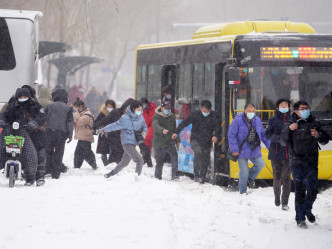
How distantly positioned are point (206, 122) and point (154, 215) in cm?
523

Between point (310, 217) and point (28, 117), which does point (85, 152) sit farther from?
point (310, 217)

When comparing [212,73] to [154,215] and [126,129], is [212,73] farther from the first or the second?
[154,215]

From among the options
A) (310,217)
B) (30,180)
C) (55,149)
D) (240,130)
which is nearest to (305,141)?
(310,217)

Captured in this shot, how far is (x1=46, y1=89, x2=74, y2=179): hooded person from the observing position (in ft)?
48.2

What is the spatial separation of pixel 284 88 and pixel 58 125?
12.5ft

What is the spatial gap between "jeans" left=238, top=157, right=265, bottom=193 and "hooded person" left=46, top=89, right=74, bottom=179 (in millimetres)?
2940

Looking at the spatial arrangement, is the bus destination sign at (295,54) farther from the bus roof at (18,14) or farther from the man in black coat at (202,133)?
the bus roof at (18,14)

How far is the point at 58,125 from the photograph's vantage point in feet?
48.3

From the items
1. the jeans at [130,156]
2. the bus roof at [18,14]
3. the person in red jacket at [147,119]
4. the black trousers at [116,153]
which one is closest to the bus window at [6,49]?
the bus roof at [18,14]

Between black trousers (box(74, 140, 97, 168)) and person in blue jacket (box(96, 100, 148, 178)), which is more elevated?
person in blue jacket (box(96, 100, 148, 178))

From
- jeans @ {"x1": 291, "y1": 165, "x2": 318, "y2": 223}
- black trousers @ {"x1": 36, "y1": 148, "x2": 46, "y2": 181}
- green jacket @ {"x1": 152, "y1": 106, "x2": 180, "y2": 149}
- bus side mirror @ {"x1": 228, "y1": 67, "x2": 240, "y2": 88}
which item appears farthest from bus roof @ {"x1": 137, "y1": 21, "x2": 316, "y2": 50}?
jeans @ {"x1": 291, "y1": 165, "x2": 318, "y2": 223}

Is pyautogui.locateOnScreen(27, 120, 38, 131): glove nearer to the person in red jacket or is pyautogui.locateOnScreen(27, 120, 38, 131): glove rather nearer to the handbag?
the handbag

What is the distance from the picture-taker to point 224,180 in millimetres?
16141

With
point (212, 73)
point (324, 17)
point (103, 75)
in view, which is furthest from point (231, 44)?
point (103, 75)
